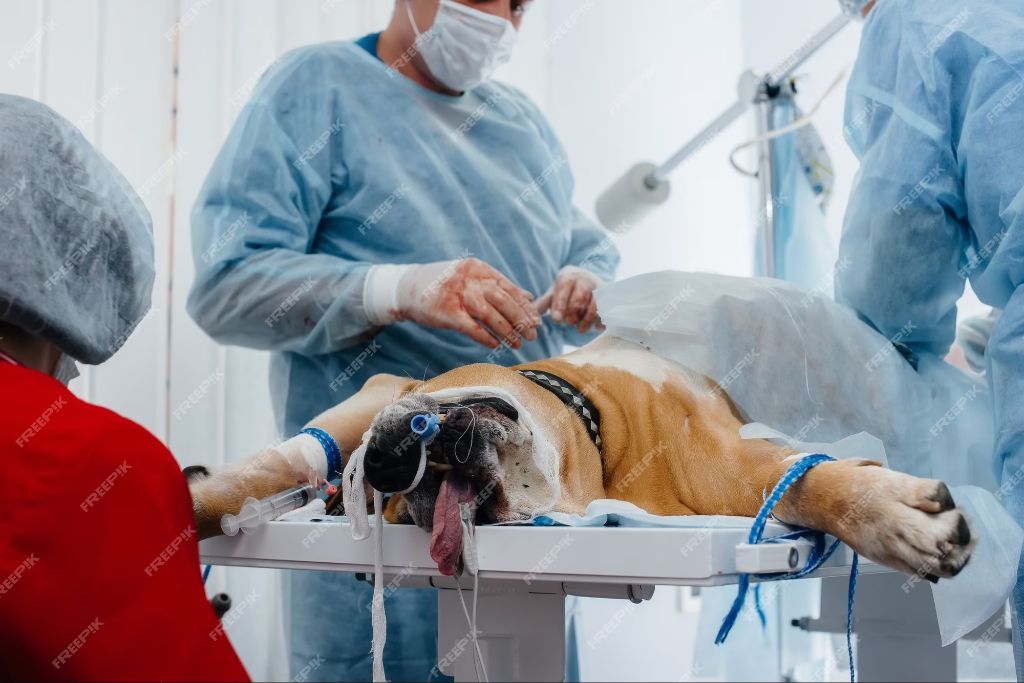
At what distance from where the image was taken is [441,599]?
0.95m

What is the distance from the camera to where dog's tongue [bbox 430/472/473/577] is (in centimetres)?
75

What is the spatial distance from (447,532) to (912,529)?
Result: 353mm

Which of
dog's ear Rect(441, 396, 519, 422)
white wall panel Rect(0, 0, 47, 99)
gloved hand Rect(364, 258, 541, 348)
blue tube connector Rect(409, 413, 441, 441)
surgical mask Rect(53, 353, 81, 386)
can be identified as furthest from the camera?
white wall panel Rect(0, 0, 47, 99)

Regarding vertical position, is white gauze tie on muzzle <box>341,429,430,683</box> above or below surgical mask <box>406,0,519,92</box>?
below

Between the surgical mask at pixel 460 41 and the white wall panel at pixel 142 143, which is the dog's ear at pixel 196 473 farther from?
the surgical mask at pixel 460 41

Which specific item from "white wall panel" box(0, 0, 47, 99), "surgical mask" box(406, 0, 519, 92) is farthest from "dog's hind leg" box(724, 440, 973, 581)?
"white wall panel" box(0, 0, 47, 99)

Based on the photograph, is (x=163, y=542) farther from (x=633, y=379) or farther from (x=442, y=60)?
(x=442, y=60)

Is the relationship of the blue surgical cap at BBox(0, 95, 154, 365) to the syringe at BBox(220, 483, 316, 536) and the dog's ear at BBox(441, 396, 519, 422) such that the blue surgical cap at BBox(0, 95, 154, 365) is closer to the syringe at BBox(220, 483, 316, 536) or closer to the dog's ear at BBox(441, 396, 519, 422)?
the syringe at BBox(220, 483, 316, 536)

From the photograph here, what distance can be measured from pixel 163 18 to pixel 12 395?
121cm

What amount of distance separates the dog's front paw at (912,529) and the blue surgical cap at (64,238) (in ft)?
2.30

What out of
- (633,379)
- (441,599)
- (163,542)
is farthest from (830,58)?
(163,542)

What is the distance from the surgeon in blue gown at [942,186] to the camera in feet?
3.51

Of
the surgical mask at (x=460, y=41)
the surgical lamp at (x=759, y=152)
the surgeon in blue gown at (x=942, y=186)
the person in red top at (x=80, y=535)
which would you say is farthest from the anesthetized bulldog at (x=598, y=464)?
the surgical lamp at (x=759, y=152)

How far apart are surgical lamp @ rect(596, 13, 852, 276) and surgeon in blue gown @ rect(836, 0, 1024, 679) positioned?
48cm
